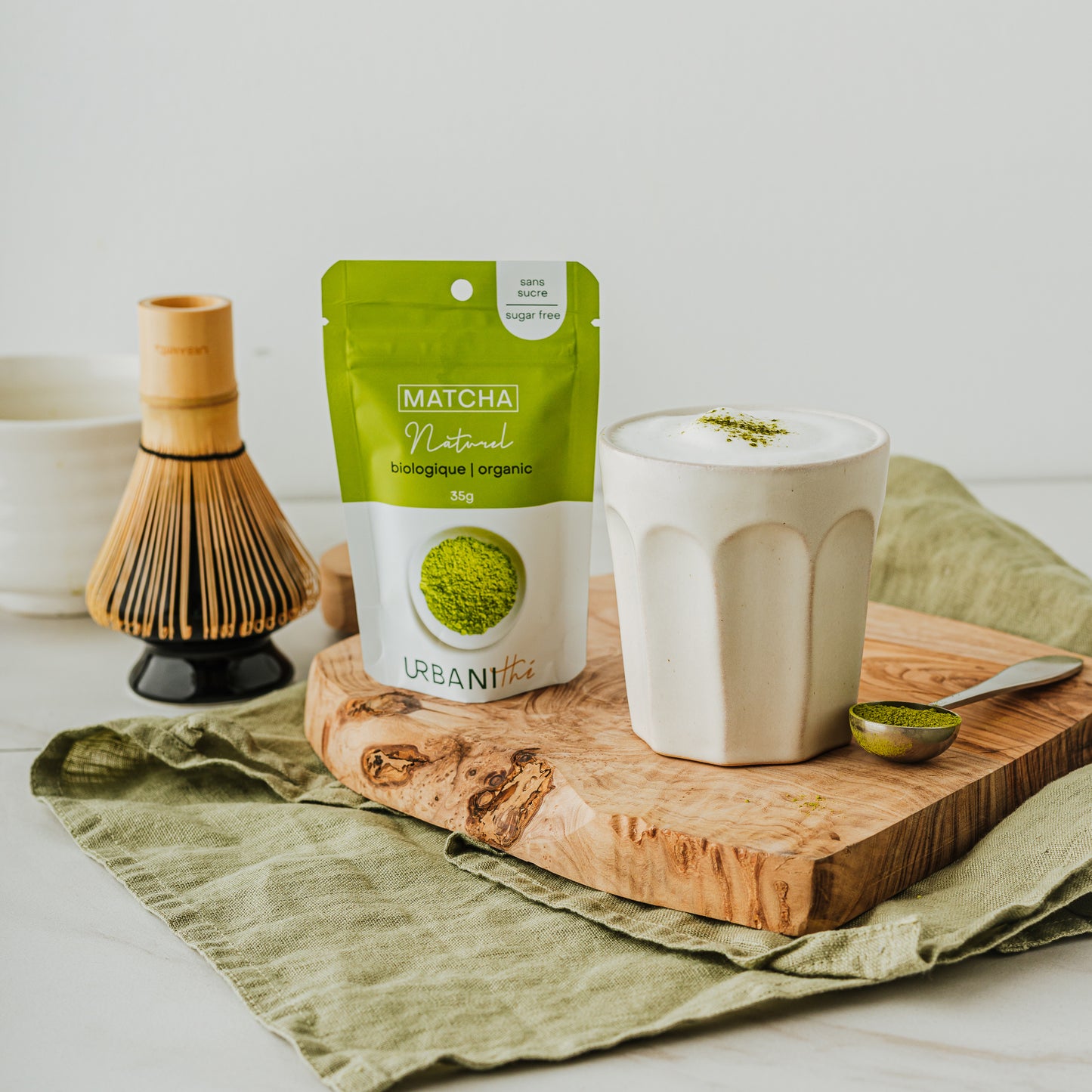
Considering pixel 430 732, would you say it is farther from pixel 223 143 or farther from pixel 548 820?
pixel 223 143

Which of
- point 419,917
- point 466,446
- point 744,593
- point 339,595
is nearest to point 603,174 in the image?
point 339,595

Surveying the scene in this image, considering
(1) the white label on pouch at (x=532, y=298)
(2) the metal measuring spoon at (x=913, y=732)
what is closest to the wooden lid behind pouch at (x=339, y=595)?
(1) the white label on pouch at (x=532, y=298)

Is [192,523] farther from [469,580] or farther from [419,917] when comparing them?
[419,917]

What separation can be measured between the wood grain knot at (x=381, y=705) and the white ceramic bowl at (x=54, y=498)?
0.36 m

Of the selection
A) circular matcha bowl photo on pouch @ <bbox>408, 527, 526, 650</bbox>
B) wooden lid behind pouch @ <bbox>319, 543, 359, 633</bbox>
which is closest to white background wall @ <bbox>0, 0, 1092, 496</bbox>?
wooden lid behind pouch @ <bbox>319, 543, 359, 633</bbox>

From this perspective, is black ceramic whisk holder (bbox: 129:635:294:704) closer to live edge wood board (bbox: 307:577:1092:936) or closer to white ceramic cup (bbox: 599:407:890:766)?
live edge wood board (bbox: 307:577:1092:936)

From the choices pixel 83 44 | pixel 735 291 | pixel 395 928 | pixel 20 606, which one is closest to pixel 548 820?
pixel 395 928

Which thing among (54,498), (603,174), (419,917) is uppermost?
(603,174)

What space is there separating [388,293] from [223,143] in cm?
72

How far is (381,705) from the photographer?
75 cm

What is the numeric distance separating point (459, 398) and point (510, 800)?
0.76 feet

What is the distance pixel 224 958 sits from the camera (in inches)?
22.5

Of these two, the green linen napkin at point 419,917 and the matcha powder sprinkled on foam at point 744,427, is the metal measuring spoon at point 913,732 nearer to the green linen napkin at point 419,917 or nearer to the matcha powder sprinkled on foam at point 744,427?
the green linen napkin at point 419,917

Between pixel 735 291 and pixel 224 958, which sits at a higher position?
pixel 735 291
